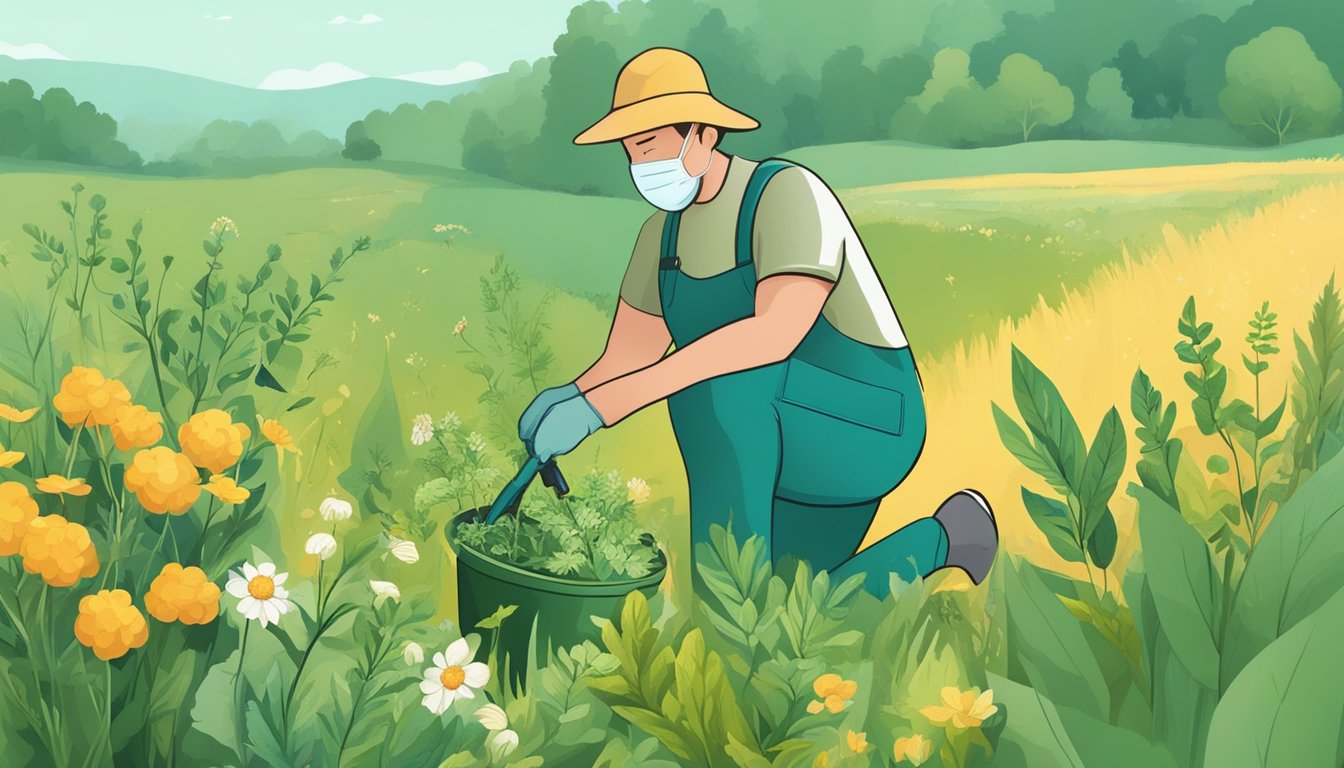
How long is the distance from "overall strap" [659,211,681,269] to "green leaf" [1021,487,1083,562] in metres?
1.01

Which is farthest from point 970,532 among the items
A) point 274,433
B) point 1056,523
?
point 274,433

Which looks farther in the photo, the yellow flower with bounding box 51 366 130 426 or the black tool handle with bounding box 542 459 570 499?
the black tool handle with bounding box 542 459 570 499

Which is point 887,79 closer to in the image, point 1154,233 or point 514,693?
point 1154,233

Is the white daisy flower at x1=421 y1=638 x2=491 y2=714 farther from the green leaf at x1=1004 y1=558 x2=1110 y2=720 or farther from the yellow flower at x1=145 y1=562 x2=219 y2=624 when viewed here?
the green leaf at x1=1004 y1=558 x2=1110 y2=720

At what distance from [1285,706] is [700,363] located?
1036 mm

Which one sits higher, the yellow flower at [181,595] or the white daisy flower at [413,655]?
the yellow flower at [181,595]

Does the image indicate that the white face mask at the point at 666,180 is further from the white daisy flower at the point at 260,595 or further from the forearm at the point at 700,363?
the white daisy flower at the point at 260,595

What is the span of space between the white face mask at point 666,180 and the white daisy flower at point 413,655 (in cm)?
103

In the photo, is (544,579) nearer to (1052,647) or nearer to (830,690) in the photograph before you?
(830,690)

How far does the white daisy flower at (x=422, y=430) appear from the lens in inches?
82.4

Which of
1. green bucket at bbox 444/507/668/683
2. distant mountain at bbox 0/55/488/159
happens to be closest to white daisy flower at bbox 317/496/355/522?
green bucket at bbox 444/507/668/683

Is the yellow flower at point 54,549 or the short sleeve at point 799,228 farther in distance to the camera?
the short sleeve at point 799,228

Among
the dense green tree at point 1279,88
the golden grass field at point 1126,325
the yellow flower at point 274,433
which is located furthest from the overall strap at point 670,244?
the dense green tree at point 1279,88

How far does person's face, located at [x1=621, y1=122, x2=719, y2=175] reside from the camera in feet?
6.61
